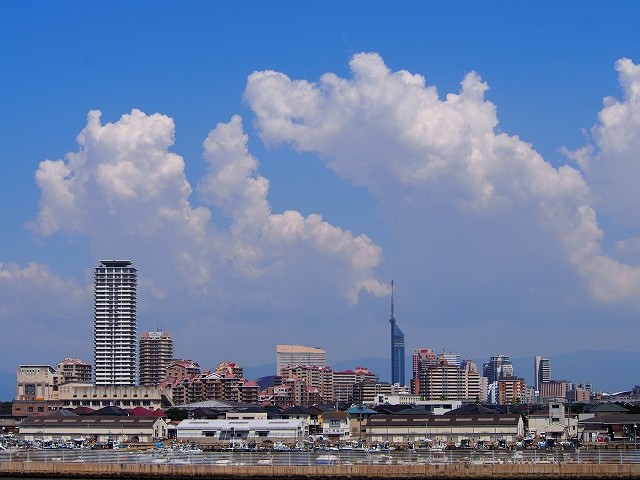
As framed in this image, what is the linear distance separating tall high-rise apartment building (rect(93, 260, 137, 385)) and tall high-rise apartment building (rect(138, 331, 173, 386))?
13.7m

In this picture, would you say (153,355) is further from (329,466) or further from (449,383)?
(329,466)

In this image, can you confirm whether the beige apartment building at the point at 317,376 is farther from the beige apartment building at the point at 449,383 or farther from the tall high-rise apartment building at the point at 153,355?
the tall high-rise apartment building at the point at 153,355

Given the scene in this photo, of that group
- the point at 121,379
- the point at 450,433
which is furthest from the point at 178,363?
the point at 450,433

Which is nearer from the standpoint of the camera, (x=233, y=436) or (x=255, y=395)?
(x=233, y=436)

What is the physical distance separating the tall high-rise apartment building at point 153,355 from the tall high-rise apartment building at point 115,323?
13.7 meters

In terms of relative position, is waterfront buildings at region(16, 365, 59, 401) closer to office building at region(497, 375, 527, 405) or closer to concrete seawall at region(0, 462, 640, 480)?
office building at region(497, 375, 527, 405)

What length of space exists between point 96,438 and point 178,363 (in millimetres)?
93365

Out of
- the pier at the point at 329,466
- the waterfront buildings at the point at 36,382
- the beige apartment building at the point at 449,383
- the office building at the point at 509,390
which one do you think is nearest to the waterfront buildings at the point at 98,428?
the pier at the point at 329,466

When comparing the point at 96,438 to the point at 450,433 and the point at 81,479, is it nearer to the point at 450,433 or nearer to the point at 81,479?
the point at 450,433

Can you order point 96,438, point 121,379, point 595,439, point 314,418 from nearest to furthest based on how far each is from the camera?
point 595,439 → point 96,438 → point 314,418 → point 121,379

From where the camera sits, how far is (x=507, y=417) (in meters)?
66.1

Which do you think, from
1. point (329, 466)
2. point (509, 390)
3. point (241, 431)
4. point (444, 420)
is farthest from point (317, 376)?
point (329, 466)

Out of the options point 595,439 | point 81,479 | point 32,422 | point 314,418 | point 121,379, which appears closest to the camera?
point 81,479

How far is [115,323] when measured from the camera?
160 meters
